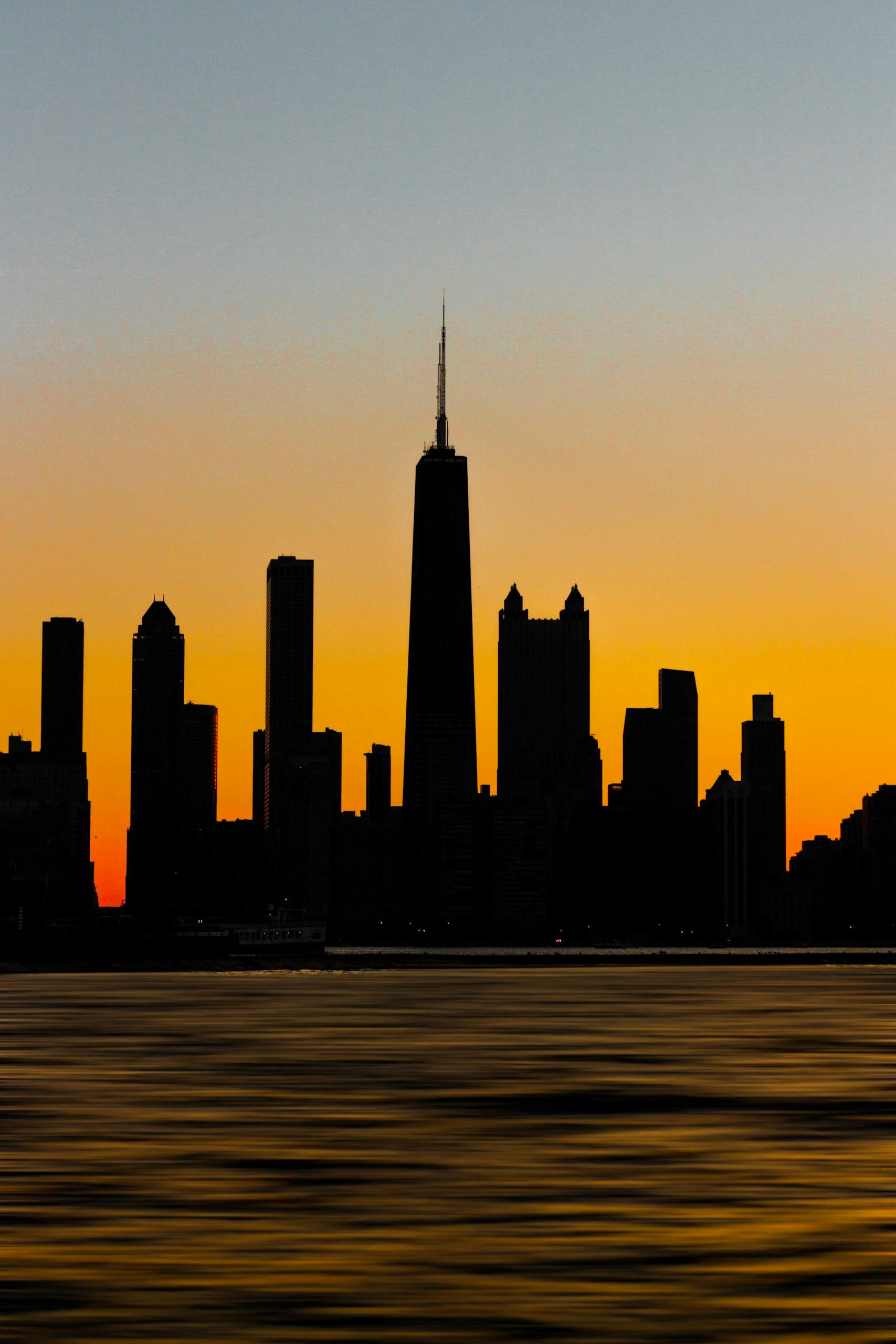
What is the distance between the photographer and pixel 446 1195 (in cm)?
3216

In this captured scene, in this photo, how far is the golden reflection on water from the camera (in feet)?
74.5

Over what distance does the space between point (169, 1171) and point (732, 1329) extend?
1490 cm

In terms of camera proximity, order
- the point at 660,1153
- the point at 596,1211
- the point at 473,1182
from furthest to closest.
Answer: the point at 660,1153
the point at 473,1182
the point at 596,1211

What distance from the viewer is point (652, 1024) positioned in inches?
3706

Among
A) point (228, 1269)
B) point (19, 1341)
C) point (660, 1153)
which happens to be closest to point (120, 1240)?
point (228, 1269)

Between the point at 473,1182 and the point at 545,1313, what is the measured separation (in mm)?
11179

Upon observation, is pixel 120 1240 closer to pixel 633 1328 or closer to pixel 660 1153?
pixel 633 1328

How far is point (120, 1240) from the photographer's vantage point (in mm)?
27531

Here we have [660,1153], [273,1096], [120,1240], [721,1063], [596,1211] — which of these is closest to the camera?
[120,1240]

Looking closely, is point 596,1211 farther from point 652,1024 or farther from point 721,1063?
point 652,1024

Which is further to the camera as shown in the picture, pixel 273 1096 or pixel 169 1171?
pixel 273 1096

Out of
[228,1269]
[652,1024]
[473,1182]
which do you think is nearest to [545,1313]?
[228,1269]

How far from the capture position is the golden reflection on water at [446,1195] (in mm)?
22703

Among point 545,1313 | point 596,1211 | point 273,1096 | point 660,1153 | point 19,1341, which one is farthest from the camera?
point 273,1096
